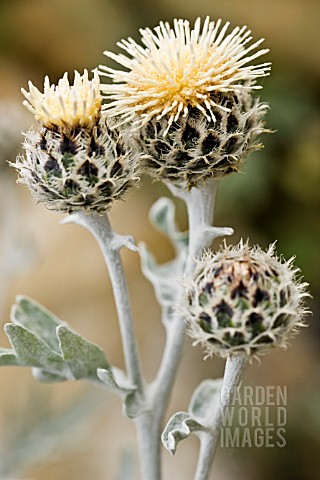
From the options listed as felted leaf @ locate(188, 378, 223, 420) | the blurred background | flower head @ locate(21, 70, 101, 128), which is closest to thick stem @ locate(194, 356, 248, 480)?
felted leaf @ locate(188, 378, 223, 420)

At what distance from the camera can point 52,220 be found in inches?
143

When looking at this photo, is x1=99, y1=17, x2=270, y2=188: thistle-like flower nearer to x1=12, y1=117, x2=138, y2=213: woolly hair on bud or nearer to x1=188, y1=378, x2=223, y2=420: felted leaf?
x1=12, y1=117, x2=138, y2=213: woolly hair on bud

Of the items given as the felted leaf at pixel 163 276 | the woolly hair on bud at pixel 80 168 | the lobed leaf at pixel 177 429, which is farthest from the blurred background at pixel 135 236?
the woolly hair on bud at pixel 80 168

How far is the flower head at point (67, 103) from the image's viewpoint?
1097 millimetres

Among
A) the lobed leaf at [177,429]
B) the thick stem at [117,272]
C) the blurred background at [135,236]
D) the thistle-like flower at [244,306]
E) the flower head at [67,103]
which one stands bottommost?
the lobed leaf at [177,429]

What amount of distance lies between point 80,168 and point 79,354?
1.13ft

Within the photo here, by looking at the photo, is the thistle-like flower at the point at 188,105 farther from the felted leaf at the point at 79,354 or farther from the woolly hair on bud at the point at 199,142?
the felted leaf at the point at 79,354

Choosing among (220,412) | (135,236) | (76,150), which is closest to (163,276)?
(220,412)

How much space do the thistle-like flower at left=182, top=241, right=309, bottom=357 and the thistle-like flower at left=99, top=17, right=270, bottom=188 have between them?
0.19m

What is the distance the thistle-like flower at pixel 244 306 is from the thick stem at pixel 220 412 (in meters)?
0.07

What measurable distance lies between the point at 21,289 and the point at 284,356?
1294mm

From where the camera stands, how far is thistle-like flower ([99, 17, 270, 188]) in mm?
1146

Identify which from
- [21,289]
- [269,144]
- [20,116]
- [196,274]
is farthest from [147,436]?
[269,144]

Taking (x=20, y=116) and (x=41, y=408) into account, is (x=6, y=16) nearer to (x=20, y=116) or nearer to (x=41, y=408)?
(x=20, y=116)
